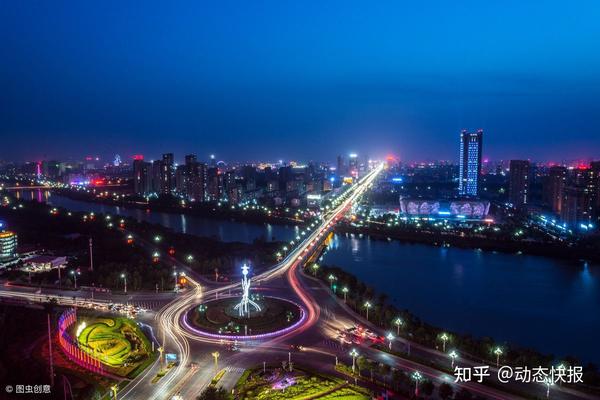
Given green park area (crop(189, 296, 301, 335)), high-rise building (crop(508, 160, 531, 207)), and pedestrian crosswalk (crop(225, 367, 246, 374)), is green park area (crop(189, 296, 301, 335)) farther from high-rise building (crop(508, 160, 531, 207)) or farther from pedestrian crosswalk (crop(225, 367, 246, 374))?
high-rise building (crop(508, 160, 531, 207))

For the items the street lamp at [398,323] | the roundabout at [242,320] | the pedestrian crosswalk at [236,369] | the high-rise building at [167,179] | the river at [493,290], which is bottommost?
the river at [493,290]

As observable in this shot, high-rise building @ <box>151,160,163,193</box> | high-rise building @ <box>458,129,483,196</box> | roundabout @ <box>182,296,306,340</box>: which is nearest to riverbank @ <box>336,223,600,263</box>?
roundabout @ <box>182,296,306,340</box>

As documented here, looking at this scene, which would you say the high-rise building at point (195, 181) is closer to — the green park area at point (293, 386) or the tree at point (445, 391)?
the green park area at point (293, 386)

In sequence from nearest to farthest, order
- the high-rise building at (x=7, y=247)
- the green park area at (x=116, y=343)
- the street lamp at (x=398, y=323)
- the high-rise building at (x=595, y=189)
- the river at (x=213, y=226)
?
the green park area at (x=116, y=343), the street lamp at (x=398, y=323), the high-rise building at (x=7, y=247), the high-rise building at (x=595, y=189), the river at (x=213, y=226)

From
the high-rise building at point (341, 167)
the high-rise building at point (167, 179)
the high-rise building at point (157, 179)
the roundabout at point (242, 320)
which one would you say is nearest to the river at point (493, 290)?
the roundabout at point (242, 320)

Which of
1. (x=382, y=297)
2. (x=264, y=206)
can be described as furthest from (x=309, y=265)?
(x=264, y=206)

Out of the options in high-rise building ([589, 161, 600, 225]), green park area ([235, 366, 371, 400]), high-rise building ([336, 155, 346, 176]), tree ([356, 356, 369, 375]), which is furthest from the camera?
high-rise building ([336, 155, 346, 176])
